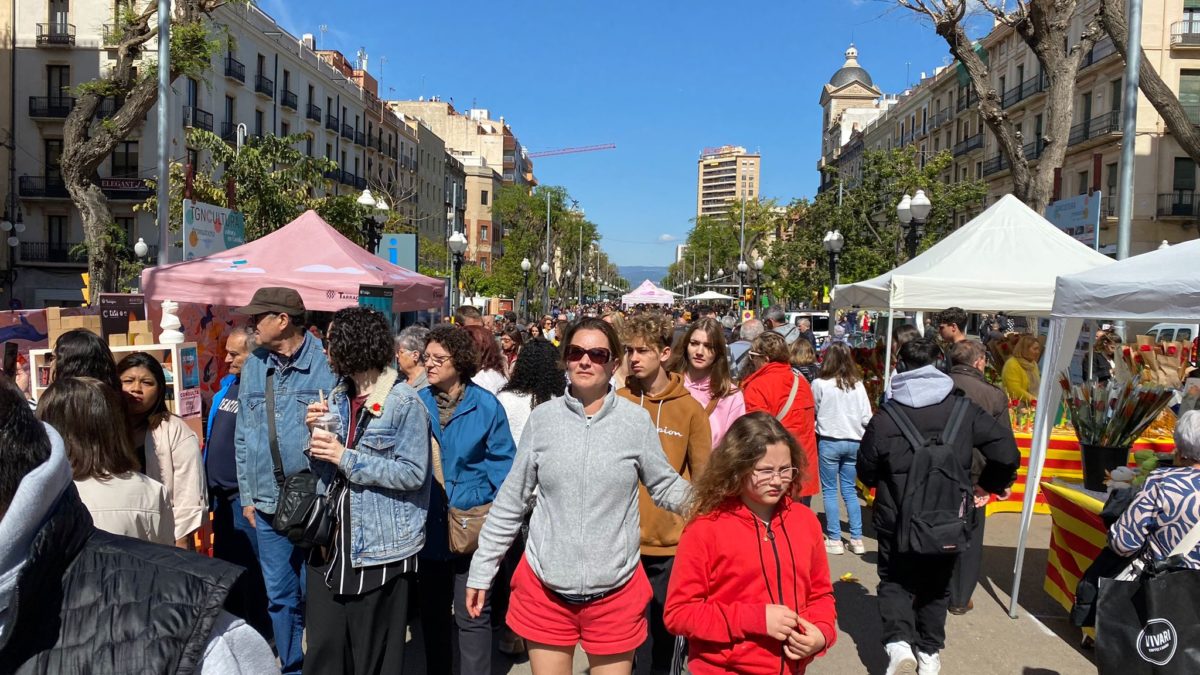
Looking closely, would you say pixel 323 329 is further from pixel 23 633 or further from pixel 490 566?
pixel 23 633

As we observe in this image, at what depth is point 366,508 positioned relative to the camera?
11.0ft

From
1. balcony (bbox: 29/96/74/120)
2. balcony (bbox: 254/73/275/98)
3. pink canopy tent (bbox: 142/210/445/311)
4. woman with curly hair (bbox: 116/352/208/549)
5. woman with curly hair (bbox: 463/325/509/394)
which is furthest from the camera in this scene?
balcony (bbox: 254/73/275/98)

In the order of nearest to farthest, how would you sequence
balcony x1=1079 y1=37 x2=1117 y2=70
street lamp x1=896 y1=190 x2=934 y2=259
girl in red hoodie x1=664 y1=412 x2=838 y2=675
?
girl in red hoodie x1=664 y1=412 x2=838 y2=675, street lamp x1=896 y1=190 x2=934 y2=259, balcony x1=1079 y1=37 x2=1117 y2=70

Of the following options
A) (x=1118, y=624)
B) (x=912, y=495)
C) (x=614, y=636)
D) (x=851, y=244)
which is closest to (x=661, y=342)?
(x=912, y=495)

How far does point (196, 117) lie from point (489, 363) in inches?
1322

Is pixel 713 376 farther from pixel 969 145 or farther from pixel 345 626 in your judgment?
pixel 969 145

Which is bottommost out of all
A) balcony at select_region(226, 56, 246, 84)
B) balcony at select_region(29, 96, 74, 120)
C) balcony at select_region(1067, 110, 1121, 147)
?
balcony at select_region(29, 96, 74, 120)

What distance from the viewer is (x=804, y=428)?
20.6 ft

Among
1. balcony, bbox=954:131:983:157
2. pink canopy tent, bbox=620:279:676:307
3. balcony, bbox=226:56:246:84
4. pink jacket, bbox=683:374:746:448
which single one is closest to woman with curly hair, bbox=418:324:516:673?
pink jacket, bbox=683:374:746:448

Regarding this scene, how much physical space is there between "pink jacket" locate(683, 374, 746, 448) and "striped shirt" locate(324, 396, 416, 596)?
7.08 feet

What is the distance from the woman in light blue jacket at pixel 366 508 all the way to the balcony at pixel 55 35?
3958 cm

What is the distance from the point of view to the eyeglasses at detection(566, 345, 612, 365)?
10.8 ft

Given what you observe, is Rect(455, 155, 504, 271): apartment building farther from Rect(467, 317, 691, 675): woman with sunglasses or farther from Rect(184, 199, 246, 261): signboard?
Rect(467, 317, 691, 675): woman with sunglasses

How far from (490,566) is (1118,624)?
2318 millimetres
